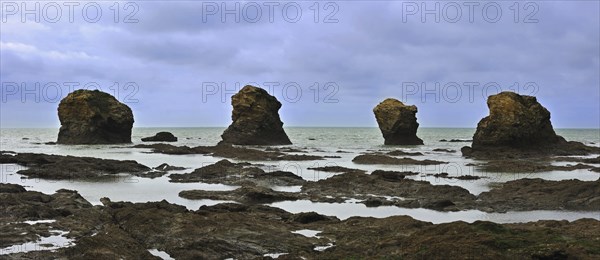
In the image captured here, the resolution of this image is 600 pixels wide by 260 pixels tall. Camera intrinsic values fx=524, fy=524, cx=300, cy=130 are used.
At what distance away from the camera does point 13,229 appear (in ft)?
41.6

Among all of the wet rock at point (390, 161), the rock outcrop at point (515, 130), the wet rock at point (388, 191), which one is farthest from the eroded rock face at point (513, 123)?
the wet rock at point (388, 191)

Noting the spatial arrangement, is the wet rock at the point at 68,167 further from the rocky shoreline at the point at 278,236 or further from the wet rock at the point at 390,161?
the wet rock at the point at 390,161

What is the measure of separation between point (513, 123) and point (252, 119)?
34437mm

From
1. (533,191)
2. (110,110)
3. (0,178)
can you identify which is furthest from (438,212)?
(110,110)

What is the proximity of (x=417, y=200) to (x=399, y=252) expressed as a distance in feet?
33.2

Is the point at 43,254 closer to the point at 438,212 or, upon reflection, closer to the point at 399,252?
the point at 399,252

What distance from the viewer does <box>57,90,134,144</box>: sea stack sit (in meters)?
73.4

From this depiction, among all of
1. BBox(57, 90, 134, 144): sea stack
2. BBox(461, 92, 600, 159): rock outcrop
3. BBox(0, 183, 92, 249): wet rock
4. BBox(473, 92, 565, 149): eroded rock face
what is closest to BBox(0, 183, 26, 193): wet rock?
BBox(0, 183, 92, 249): wet rock

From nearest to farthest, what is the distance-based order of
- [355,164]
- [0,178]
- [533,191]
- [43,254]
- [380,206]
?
[43,254] → [380,206] → [533,191] → [0,178] → [355,164]

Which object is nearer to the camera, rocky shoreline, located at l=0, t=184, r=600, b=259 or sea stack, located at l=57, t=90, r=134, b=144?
rocky shoreline, located at l=0, t=184, r=600, b=259

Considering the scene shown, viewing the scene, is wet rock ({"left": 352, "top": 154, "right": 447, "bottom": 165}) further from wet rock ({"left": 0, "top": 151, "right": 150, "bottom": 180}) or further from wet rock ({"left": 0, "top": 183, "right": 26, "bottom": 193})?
wet rock ({"left": 0, "top": 183, "right": 26, "bottom": 193})

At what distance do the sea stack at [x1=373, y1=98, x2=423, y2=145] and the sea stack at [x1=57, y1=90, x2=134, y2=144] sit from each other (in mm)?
38538

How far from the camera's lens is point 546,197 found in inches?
835

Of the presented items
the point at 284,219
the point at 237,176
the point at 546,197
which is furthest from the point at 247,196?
the point at 546,197
